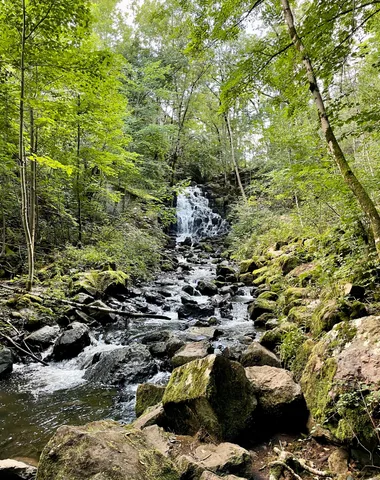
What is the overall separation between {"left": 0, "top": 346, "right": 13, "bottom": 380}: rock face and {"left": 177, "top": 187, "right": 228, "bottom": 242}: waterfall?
1668cm

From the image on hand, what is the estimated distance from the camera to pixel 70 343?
643 centimetres

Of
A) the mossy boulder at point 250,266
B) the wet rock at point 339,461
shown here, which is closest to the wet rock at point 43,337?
the wet rock at point 339,461

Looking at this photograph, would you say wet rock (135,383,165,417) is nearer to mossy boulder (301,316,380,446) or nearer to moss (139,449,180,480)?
moss (139,449,180,480)

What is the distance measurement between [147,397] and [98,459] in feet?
7.42

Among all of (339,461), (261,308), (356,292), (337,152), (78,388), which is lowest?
(78,388)

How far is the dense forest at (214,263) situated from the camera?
3.01m

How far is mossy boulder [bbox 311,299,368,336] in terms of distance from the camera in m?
3.93

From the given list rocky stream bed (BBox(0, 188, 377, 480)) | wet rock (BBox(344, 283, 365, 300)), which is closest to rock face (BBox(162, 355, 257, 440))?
rocky stream bed (BBox(0, 188, 377, 480))

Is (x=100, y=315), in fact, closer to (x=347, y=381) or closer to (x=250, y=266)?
(x=347, y=381)

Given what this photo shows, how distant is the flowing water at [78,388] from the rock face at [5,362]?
0.16m

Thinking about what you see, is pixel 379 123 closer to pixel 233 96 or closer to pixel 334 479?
pixel 233 96

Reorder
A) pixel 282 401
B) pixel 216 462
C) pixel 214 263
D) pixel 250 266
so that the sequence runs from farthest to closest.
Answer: pixel 214 263 → pixel 250 266 → pixel 282 401 → pixel 216 462

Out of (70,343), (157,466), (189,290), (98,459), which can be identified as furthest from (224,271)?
(98,459)

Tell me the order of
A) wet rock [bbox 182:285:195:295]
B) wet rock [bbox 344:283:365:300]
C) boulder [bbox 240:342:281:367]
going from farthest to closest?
1. wet rock [bbox 182:285:195:295]
2. boulder [bbox 240:342:281:367]
3. wet rock [bbox 344:283:365:300]
